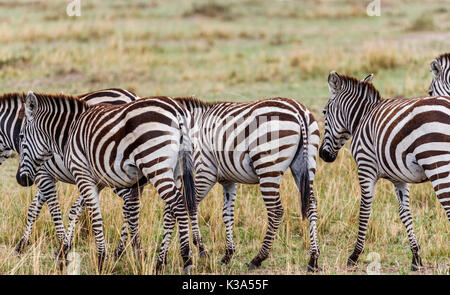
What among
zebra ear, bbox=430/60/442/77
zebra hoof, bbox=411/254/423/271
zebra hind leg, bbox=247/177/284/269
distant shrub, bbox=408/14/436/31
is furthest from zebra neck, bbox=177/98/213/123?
distant shrub, bbox=408/14/436/31

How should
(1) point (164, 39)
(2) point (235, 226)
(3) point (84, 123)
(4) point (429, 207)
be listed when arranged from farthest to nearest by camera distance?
(1) point (164, 39) < (4) point (429, 207) < (2) point (235, 226) < (3) point (84, 123)

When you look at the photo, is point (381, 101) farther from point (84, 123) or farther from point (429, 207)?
point (84, 123)

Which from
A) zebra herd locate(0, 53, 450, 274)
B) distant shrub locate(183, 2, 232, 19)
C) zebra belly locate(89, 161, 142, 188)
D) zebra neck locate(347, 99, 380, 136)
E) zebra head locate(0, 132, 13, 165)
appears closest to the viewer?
zebra herd locate(0, 53, 450, 274)

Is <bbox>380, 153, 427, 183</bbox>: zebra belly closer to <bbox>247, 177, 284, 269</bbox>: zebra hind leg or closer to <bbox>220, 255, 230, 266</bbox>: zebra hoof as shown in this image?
<bbox>247, 177, 284, 269</bbox>: zebra hind leg

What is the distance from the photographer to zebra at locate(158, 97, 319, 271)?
22.1ft

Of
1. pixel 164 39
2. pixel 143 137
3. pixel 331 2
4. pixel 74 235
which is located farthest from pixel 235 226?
pixel 331 2

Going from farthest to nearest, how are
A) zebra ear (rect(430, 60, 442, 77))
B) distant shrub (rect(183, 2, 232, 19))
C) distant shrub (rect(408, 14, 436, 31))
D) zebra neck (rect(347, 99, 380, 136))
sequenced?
distant shrub (rect(183, 2, 232, 19))
distant shrub (rect(408, 14, 436, 31))
zebra ear (rect(430, 60, 442, 77))
zebra neck (rect(347, 99, 380, 136))

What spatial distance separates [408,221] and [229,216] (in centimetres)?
191

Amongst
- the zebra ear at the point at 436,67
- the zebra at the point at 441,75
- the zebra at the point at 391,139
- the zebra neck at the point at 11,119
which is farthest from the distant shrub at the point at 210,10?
the zebra at the point at 391,139

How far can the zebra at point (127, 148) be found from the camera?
251 inches

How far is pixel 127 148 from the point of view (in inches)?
254

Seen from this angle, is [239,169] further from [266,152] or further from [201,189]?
[201,189]

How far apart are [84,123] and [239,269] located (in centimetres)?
220
